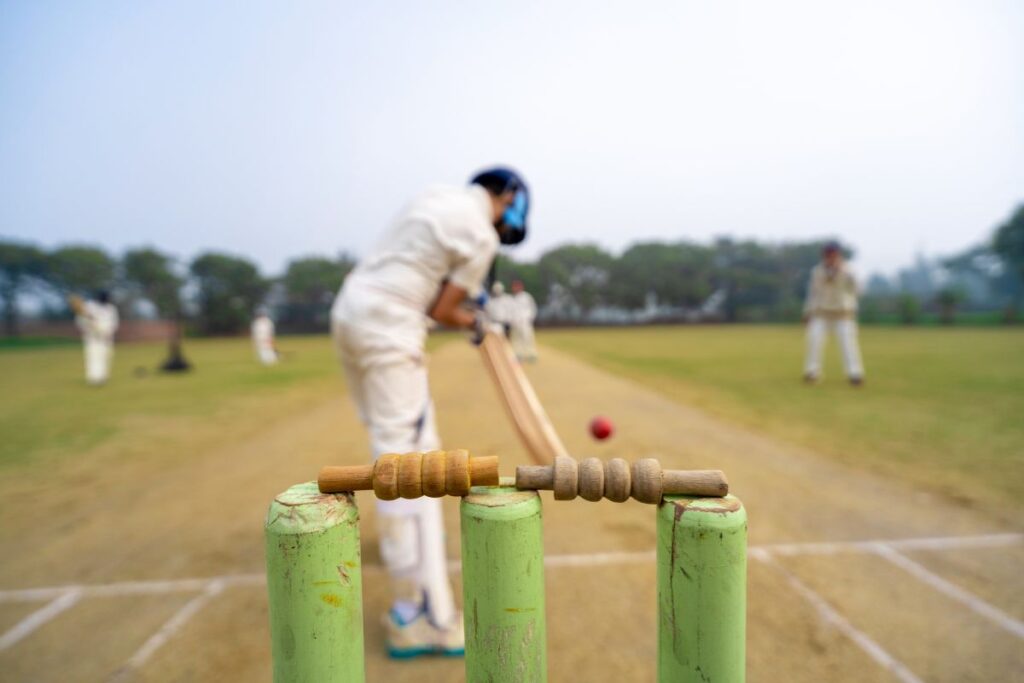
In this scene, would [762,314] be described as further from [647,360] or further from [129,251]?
[129,251]

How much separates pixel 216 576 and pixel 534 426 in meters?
1.85

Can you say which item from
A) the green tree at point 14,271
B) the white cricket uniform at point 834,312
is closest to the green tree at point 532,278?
the white cricket uniform at point 834,312

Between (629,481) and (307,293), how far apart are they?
59.2 metres

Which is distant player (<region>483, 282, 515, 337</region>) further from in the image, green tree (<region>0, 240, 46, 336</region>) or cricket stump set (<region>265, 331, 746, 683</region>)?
green tree (<region>0, 240, 46, 336</region>)

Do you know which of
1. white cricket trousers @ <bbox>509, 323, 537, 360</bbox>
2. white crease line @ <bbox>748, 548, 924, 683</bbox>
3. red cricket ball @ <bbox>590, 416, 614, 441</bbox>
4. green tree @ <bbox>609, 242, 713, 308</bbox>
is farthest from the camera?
green tree @ <bbox>609, 242, 713, 308</bbox>

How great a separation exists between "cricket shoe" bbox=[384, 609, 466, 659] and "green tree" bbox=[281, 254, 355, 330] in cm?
5570

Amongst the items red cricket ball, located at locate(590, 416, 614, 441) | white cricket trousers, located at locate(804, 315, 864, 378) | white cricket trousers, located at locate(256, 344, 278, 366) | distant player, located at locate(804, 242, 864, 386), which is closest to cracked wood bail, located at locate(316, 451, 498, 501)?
red cricket ball, located at locate(590, 416, 614, 441)

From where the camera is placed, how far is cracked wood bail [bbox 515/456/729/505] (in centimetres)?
104

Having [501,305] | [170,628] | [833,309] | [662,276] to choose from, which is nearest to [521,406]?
[170,628]

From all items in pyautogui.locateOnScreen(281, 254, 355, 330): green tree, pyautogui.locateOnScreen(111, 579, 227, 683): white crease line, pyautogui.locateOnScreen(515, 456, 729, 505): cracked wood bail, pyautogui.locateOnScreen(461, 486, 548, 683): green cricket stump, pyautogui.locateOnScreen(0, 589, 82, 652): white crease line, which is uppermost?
pyautogui.locateOnScreen(281, 254, 355, 330): green tree

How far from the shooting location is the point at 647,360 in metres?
15.0

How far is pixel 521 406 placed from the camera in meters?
2.60

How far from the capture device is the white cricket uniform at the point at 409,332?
2121 mm

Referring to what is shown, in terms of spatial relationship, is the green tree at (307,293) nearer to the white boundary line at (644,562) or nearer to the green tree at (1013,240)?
the white boundary line at (644,562)
